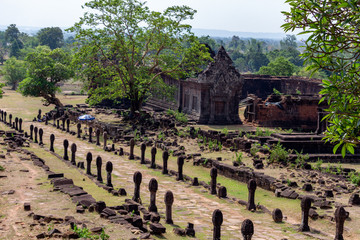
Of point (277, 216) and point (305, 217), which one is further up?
point (305, 217)

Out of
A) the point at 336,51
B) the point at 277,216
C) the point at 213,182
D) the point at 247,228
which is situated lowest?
the point at 277,216

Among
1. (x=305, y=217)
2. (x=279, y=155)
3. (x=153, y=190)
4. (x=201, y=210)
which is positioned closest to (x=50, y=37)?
(x=279, y=155)

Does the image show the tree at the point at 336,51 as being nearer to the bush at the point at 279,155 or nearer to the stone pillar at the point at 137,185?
the stone pillar at the point at 137,185

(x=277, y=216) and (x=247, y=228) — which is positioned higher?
(x=247, y=228)

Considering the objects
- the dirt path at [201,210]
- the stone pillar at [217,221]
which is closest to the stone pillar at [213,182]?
the dirt path at [201,210]

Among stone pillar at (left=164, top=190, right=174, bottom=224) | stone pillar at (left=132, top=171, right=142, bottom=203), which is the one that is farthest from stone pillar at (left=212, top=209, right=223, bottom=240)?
stone pillar at (left=132, top=171, right=142, bottom=203)

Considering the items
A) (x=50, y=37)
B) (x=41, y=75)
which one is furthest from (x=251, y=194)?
(x=50, y=37)

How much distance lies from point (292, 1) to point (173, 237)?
5.80 m

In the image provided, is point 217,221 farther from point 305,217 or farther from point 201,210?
point 201,210

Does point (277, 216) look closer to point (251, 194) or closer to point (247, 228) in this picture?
point (251, 194)

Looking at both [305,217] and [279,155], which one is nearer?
[305,217]

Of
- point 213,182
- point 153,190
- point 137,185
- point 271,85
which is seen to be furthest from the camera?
point 271,85

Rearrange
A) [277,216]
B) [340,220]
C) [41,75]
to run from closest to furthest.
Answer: [340,220], [277,216], [41,75]

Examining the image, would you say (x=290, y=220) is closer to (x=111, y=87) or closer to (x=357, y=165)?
(x=357, y=165)
